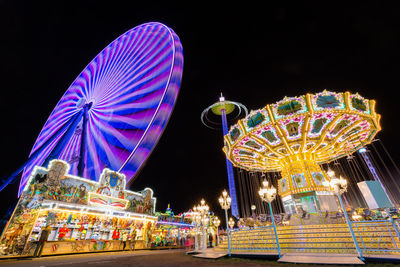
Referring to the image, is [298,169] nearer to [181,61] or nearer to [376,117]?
[376,117]

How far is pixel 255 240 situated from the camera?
8.06 metres

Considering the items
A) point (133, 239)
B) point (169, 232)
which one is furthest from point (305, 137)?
point (169, 232)

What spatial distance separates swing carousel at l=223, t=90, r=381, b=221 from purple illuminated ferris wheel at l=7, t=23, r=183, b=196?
18.3 ft

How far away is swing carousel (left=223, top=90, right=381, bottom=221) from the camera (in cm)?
874

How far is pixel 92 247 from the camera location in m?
10.8

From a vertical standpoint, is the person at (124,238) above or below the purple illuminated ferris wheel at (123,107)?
below

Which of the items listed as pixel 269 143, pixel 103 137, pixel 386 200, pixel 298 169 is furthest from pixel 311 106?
pixel 386 200

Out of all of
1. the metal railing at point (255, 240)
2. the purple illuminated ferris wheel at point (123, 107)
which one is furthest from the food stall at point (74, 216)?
the metal railing at point (255, 240)

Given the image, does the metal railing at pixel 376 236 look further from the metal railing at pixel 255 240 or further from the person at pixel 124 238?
the person at pixel 124 238

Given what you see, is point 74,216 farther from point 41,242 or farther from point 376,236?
point 376,236

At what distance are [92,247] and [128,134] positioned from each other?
285 inches

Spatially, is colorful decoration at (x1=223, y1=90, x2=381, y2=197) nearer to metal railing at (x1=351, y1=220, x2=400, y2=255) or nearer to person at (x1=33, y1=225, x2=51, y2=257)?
metal railing at (x1=351, y1=220, x2=400, y2=255)

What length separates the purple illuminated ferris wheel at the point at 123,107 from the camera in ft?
39.8

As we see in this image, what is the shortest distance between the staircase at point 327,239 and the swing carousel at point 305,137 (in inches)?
105
